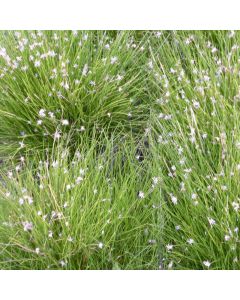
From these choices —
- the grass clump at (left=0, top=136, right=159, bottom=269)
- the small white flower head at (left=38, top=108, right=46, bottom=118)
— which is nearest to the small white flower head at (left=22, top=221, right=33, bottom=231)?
the grass clump at (left=0, top=136, right=159, bottom=269)

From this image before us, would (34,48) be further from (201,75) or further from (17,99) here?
(201,75)

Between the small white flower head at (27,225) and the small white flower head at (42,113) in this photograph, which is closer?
the small white flower head at (27,225)

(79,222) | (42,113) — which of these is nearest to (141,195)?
(79,222)

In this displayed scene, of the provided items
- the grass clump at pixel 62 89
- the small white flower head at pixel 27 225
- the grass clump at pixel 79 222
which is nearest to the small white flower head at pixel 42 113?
the grass clump at pixel 62 89

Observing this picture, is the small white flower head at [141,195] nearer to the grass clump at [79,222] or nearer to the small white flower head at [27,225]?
the grass clump at [79,222]

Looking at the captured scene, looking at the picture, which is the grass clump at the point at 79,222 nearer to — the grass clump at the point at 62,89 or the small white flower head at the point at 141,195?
the small white flower head at the point at 141,195

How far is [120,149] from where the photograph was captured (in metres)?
2.97

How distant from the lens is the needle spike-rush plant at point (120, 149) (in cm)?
235

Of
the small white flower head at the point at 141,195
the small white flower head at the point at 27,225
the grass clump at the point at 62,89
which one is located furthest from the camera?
the grass clump at the point at 62,89

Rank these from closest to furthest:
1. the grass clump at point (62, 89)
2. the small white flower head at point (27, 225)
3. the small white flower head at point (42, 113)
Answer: the small white flower head at point (27, 225) < the small white flower head at point (42, 113) < the grass clump at point (62, 89)

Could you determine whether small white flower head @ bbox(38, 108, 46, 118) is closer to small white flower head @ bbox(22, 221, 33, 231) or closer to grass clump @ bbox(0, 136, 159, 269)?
grass clump @ bbox(0, 136, 159, 269)

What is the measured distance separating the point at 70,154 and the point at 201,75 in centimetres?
94

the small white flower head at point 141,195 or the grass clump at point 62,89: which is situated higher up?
the grass clump at point 62,89

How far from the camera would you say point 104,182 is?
2582mm
